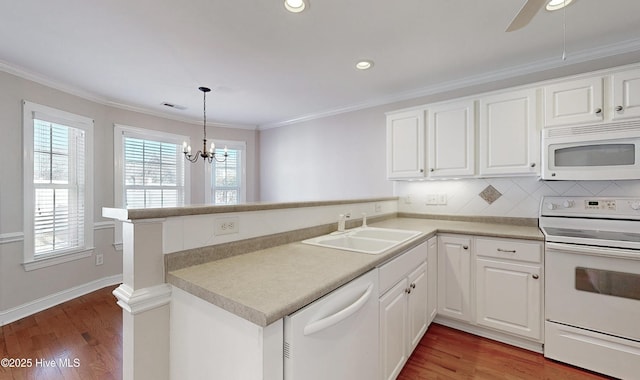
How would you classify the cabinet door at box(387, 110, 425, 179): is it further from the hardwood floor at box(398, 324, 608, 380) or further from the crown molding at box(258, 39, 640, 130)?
the hardwood floor at box(398, 324, 608, 380)

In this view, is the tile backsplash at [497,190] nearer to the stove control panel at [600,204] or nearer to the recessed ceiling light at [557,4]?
the stove control panel at [600,204]

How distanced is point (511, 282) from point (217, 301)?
214 centimetres

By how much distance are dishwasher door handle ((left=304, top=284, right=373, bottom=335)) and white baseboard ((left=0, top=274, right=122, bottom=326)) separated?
3.24m

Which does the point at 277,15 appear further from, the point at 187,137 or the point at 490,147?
the point at 187,137

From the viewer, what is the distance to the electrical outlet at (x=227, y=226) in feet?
4.08

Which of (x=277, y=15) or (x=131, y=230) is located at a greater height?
(x=277, y=15)

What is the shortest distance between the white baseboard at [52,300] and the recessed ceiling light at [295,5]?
11.5ft

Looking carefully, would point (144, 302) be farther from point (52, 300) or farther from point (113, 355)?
point (52, 300)

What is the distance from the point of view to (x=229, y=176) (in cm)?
489

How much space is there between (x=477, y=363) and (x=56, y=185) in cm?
449

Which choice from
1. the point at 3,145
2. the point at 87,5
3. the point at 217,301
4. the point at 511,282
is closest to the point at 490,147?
the point at 511,282

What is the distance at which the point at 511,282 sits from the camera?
1.94 m

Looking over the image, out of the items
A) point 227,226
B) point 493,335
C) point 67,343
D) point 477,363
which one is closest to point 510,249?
point 493,335

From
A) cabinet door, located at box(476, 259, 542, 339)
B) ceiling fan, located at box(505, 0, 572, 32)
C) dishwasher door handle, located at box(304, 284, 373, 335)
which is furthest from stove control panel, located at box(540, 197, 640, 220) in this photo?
dishwasher door handle, located at box(304, 284, 373, 335)
